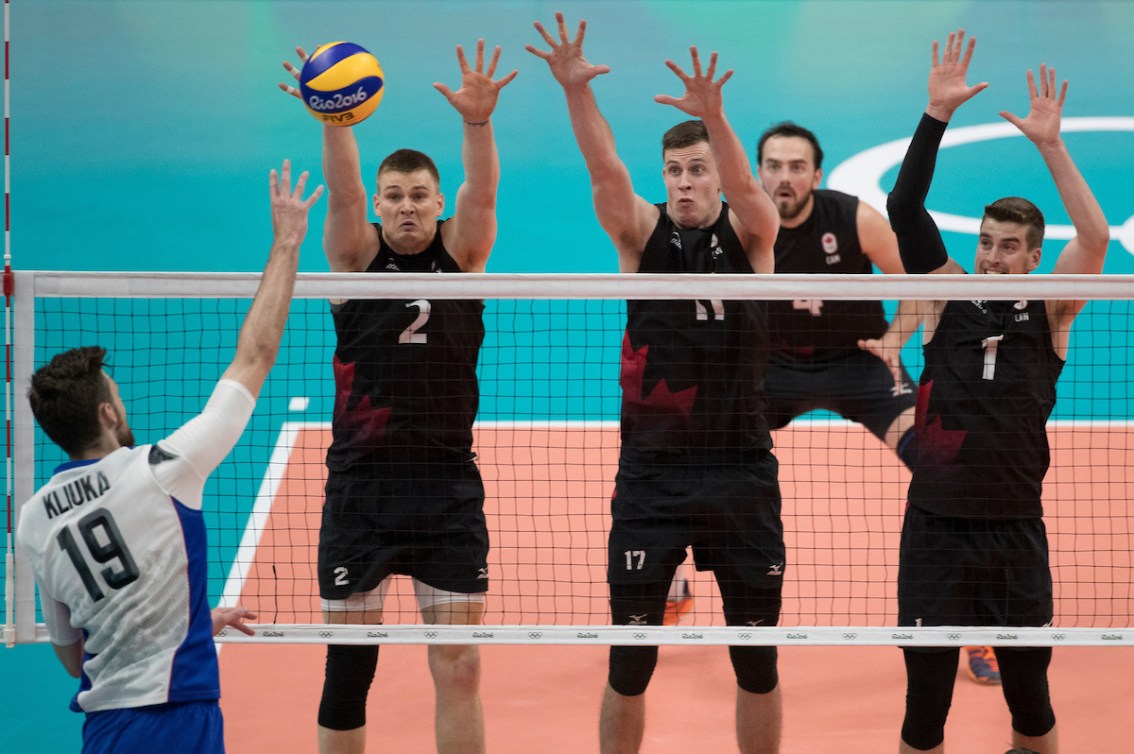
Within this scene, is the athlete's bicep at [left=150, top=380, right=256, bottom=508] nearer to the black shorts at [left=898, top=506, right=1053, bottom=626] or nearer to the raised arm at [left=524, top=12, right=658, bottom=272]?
the raised arm at [left=524, top=12, right=658, bottom=272]

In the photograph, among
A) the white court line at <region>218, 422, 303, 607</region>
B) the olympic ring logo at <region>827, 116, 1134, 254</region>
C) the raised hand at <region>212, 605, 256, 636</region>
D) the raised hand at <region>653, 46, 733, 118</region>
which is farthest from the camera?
the olympic ring logo at <region>827, 116, 1134, 254</region>

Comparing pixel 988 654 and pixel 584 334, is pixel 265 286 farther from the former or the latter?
pixel 584 334

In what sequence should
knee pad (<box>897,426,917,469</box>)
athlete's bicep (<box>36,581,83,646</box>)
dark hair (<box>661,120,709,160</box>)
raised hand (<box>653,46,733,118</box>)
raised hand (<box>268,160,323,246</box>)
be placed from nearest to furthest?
athlete's bicep (<box>36,581,83,646</box>), raised hand (<box>268,160,323,246</box>), raised hand (<box>653,46,733,118</box>), dark hair (<box>661,120,709,160</box>), knee pad (<box>897,426,917,469</box>)

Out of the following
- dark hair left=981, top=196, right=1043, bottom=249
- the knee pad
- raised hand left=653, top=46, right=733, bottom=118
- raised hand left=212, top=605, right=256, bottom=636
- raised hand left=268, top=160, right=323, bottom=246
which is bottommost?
raised hand left=212, top=605, right=256, bottom=636

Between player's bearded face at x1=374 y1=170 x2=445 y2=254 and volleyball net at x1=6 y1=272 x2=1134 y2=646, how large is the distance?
2.17 ft

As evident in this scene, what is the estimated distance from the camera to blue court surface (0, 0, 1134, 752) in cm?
1445

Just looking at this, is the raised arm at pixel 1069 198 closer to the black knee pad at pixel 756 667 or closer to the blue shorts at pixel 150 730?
the black knee pad at pixel 756 667

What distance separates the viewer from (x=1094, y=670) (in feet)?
26.0

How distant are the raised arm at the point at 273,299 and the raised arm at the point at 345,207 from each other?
3.67 ft

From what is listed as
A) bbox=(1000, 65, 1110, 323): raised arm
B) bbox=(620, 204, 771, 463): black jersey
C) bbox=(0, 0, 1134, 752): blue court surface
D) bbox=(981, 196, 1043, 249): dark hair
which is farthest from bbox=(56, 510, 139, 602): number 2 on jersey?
bbox=(0, 0, 1134, 752): blue court surface

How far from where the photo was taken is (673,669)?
7.95 metres

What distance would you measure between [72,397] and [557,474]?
5.84m

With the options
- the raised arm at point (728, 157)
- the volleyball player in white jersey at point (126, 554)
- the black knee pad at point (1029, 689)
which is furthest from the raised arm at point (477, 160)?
the black knee pad at point (1029, 689)

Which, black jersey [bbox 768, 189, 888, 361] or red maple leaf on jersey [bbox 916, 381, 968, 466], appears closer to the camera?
red maple leaf on jersey [bbox 916, 381, 968, 466]
